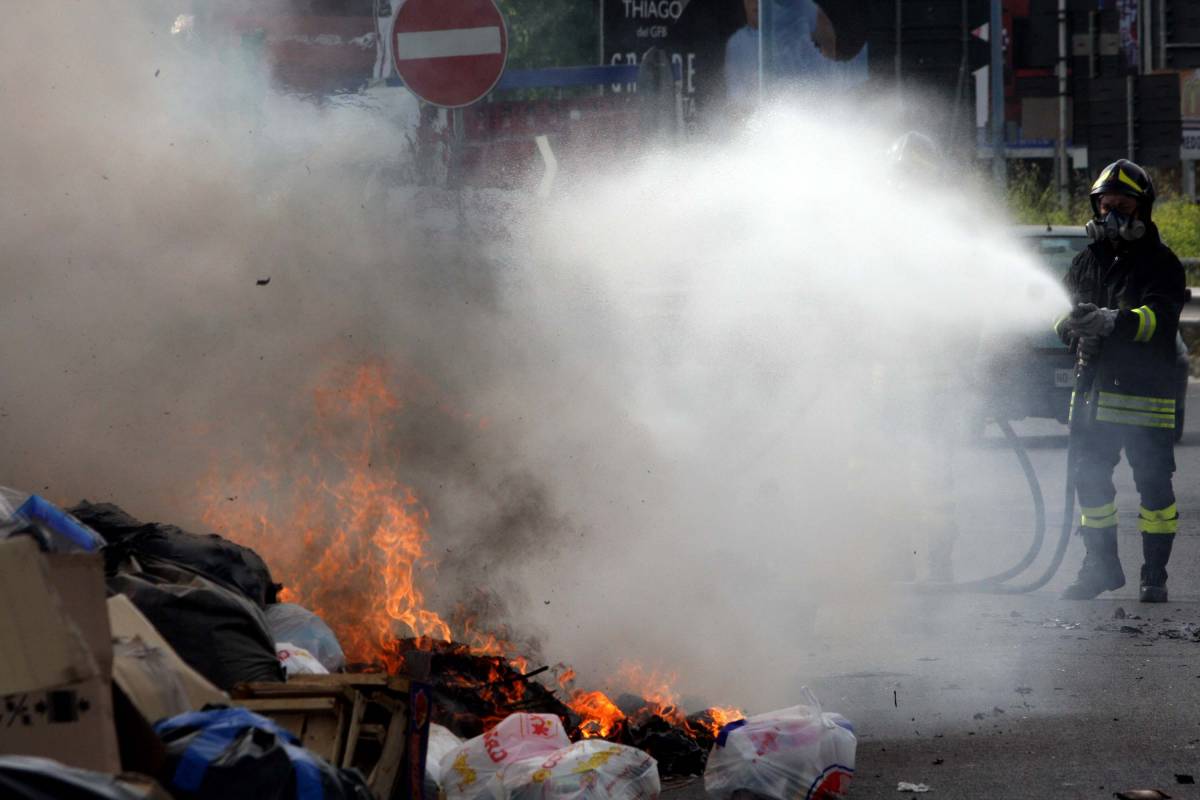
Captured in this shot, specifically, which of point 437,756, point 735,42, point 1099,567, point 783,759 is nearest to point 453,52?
point 1099,567

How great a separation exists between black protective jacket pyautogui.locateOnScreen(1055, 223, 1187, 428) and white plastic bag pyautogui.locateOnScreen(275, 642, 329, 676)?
13.4 ft

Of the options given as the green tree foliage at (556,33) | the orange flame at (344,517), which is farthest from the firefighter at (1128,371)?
the green tree foliage at (556,33)

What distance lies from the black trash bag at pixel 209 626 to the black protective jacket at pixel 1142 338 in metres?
4.30

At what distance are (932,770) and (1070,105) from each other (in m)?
25.0

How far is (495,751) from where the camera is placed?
4398 mm

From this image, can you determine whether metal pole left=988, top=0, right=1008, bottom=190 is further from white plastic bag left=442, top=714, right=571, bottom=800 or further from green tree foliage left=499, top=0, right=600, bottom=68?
white plastic bag left=442, top=714, right=571, bottom=800

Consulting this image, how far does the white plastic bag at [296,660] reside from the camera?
4.93 meters

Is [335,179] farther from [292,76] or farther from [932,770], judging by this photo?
[932,770]

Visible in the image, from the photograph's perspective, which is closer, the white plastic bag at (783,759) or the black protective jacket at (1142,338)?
the white plastic bag at (783,759)

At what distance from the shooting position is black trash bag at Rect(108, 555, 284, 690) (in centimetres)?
457

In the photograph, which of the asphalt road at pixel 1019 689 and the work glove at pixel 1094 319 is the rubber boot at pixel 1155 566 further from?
the work glove at pixel 1094 319

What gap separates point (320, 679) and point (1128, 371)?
462 centimetres

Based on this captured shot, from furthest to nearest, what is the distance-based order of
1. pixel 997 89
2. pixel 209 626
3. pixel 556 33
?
pixel 556 33, pixel 997 89, pixel 209 626

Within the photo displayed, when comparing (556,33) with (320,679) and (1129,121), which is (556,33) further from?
(320,679)
